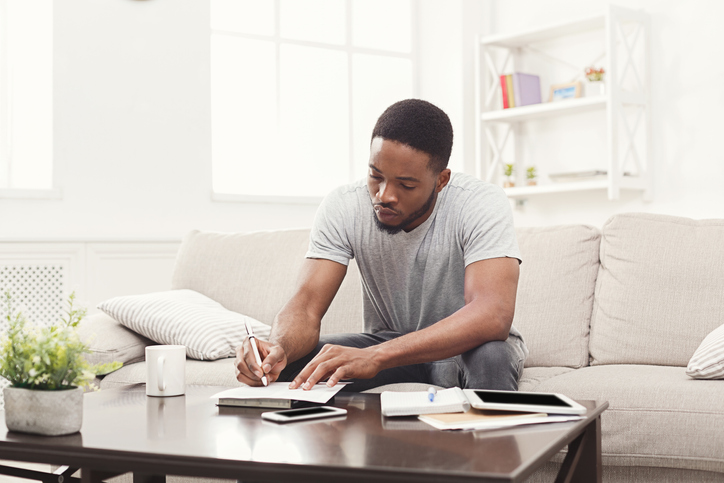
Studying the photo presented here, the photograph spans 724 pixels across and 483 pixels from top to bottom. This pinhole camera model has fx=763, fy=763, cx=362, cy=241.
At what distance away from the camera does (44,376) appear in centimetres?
110

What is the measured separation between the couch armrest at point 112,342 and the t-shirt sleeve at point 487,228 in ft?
3.48

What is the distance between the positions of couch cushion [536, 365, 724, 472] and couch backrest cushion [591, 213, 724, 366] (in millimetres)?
268

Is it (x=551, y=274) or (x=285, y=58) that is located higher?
(x=285, y=58)

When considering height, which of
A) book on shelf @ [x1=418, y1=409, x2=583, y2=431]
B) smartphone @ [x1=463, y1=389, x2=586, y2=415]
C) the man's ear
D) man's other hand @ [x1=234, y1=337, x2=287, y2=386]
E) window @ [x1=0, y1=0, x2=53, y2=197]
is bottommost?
book on shelf @ [x1=418, y1=409, x2=583, y2=431]

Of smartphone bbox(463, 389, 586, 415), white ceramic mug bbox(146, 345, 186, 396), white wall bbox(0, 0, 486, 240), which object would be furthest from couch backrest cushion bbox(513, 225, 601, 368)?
white wall bbox(0, 0, 486, 240)

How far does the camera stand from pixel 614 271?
2123 millimetres

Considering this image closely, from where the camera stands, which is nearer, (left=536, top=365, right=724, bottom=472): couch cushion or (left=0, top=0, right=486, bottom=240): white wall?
(left=536, top=365, right=724, bottom=472): couch cushion

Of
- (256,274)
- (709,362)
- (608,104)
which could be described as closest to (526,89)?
(608,104)

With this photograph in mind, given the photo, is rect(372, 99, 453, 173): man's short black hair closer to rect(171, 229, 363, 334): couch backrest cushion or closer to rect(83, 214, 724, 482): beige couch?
rect(83, 214, 724, 482): beige couch

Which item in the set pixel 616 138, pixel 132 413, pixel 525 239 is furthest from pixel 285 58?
pixel 132 413

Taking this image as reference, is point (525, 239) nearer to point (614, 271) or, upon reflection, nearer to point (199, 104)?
point (614, 271)

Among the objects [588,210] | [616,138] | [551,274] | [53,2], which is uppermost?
[53,2]

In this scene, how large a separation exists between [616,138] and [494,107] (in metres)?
0.81

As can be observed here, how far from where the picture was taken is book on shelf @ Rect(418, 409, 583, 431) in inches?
41.9
